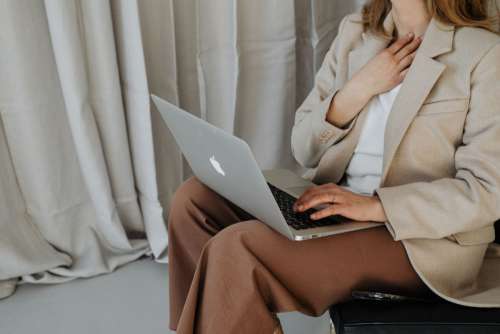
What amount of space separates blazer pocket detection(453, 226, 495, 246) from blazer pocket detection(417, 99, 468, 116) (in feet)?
0.73

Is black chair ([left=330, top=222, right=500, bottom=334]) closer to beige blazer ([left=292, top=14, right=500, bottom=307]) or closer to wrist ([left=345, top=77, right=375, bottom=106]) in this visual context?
beige blazer ([left=292, top=14, right=500, bottom=307])

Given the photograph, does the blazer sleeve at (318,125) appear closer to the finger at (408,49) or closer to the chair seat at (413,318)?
the finger at (408,49)

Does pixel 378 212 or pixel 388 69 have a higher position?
pixel 388 69

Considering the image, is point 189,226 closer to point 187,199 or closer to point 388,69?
point 187,199

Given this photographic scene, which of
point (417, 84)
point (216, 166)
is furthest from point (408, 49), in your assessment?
point (216, 166)

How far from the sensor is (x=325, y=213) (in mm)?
1004

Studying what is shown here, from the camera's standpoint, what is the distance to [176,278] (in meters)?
→ 1.24

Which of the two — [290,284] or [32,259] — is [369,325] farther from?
[32,259]

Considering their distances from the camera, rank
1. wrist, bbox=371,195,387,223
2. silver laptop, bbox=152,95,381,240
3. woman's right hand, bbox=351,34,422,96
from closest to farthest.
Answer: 1. silver laptop, bbox=152,95,381,240
2. wrist, bbox=371,195,387,223
3. woman's right hand, bbox=351,34,422,96

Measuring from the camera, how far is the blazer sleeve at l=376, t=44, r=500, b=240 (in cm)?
98

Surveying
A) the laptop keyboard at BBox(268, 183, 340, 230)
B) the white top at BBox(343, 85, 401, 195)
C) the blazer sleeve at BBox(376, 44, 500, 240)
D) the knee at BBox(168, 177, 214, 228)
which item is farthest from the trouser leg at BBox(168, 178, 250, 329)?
the blazer sleeve at BBox(376, 44, 500, 240)

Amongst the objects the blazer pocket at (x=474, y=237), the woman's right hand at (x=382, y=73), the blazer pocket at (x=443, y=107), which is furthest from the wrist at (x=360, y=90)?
Answer: the blazer pocket at (x=474, y=237)

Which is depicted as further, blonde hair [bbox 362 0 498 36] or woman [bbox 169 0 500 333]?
blonde hair [bbox 362 0 498 36]

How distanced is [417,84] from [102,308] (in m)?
1.04
